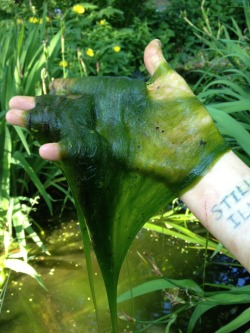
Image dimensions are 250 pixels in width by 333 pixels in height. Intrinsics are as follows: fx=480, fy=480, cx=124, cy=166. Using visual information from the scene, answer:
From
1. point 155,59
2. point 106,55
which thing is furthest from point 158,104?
point 106,55

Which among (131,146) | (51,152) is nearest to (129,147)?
(131,146)

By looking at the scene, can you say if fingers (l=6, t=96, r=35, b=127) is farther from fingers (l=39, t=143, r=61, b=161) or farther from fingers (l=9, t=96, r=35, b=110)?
fingers (l=39, t=143, r=61, b=161)

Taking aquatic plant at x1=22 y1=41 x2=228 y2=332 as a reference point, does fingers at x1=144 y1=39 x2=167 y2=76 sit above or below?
above

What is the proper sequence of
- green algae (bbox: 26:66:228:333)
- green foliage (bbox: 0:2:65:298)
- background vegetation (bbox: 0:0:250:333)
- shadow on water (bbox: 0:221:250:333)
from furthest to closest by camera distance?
green foliage (bbox: 0:2:65:298), background vegetation (bbox: 0:0:250:333), shadow on water (bbox: 0:221:250:333), green algae (bbox: 26:66:228:333)

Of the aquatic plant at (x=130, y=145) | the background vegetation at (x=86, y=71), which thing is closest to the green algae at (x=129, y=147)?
the aquatic plant at (x=130, y=145)

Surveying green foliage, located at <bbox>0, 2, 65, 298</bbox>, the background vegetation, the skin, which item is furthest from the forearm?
green foliage, located at <bbox>0, 2, 65, 298</bbox>
